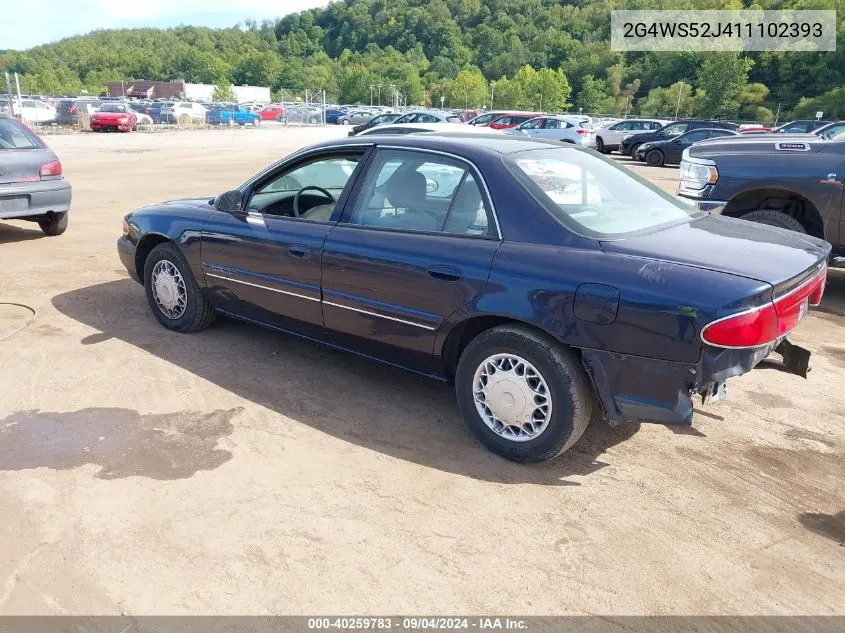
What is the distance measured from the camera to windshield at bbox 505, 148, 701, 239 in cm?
357

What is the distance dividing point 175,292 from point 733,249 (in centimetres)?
401

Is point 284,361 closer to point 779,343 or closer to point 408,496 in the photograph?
point 408,496

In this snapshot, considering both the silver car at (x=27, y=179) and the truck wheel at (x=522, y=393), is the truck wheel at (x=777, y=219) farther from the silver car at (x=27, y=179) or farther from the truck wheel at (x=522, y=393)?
the silver car at (x=27, y=179)

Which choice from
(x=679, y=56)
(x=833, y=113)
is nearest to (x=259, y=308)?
(x=833, y=113)

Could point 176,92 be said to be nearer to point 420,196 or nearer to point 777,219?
point 777,219

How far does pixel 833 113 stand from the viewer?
62469mm

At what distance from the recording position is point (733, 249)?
11.1 feet

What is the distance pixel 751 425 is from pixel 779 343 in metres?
Result: 0.81

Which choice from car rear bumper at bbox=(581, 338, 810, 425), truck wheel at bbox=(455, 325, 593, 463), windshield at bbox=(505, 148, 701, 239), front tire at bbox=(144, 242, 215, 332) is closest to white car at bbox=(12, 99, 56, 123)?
front tire at bbox=(144, 242, 215, 332)

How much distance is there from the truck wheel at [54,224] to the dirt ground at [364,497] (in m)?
4.58

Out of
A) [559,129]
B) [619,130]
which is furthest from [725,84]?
[559,129]

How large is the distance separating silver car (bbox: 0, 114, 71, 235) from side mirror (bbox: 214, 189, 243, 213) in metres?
4.65

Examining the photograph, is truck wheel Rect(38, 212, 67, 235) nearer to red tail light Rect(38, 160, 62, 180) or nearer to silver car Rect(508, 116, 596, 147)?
red tail light Rect(38, 160, 62, 180)

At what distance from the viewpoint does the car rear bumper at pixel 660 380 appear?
9.94 ft
